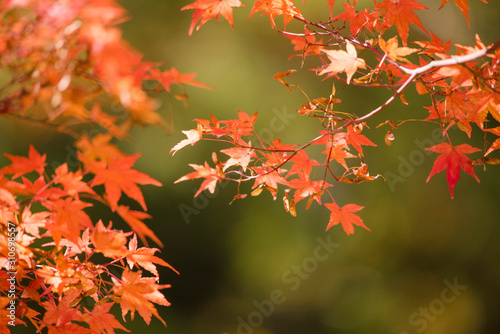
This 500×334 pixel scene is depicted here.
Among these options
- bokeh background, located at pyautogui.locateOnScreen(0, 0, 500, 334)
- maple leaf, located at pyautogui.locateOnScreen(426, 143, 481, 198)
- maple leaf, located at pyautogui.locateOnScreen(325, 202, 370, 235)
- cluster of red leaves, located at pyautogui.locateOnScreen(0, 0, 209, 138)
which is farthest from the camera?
bokeh background, located at pyautogui.locateOnScreen(0, 0, 500, 334)

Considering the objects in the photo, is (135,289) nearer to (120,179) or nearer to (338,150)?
(120,179)

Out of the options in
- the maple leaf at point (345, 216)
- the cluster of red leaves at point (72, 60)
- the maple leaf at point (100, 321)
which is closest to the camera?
the cluster of red leaves at point (72, 60)

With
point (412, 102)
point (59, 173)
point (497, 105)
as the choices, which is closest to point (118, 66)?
point (59, 173)

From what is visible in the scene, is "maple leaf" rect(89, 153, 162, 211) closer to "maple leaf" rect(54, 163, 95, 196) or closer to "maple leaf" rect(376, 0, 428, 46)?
"maple leaf" rect(54, 163, 95, 196)

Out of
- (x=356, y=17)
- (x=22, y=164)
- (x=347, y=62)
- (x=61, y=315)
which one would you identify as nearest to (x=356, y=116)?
(x=347, y=62)

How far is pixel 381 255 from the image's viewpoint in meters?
3.14

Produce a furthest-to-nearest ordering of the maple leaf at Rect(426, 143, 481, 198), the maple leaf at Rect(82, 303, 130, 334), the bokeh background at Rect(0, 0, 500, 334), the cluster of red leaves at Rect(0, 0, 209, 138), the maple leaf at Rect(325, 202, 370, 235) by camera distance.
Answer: the bokeh background at Rect(0, 0, 500, 334) < the maple leaf at Rect(325, 202, 370, 235) < the maple leaf at Rect(426, 143, 481, 198) < the maple leaf at Rect(82, 303, 130, 334) < the cluster of red leaves at Rect(0, 0, 209, 138)

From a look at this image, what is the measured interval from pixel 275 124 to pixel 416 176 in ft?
3.97

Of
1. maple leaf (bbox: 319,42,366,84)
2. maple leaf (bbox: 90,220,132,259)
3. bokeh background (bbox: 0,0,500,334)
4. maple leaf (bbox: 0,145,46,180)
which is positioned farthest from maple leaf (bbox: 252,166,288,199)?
bokeh background (bbox: 0,0,500,334)

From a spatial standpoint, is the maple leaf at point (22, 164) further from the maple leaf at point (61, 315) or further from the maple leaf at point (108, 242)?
the maple leaf at point (61, 315)

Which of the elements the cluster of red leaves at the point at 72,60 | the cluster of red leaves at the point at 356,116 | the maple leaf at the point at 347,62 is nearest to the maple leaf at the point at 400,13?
the cluster of red leaves at the point at 356,116

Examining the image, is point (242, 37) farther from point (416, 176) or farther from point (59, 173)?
point (59, 173)

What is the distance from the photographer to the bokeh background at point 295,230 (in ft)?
9.80

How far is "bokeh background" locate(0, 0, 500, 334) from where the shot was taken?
2.99 meters
